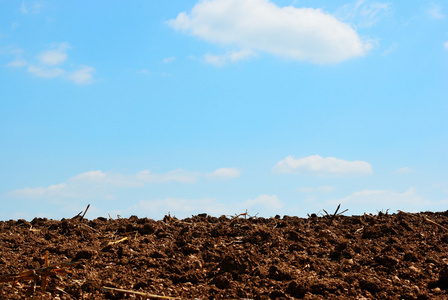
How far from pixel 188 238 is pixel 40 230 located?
109 inches

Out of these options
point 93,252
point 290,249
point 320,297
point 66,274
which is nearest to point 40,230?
point 93,252

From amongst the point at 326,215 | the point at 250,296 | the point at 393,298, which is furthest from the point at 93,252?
the point at 326,215

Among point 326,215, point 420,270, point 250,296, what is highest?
point 326,215

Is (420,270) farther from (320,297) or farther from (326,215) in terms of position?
(326,215)

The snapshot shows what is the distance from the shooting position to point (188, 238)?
6109mm

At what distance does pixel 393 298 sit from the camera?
4621 millimetres

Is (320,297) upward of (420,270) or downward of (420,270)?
downward

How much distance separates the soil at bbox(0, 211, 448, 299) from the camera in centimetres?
454

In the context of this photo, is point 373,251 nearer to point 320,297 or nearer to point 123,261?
point 320,297

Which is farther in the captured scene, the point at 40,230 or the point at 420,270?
the point at 40,230

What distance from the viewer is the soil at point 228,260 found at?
4.54 metres

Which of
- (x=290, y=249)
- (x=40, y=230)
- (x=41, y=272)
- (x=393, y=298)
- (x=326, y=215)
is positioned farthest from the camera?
(x=326, y=215)

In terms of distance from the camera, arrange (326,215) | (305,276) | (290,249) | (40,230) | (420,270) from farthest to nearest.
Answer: (326,215) → (40,230) → (290,249) → (420,270) → (305,276)

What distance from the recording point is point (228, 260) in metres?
5.14
